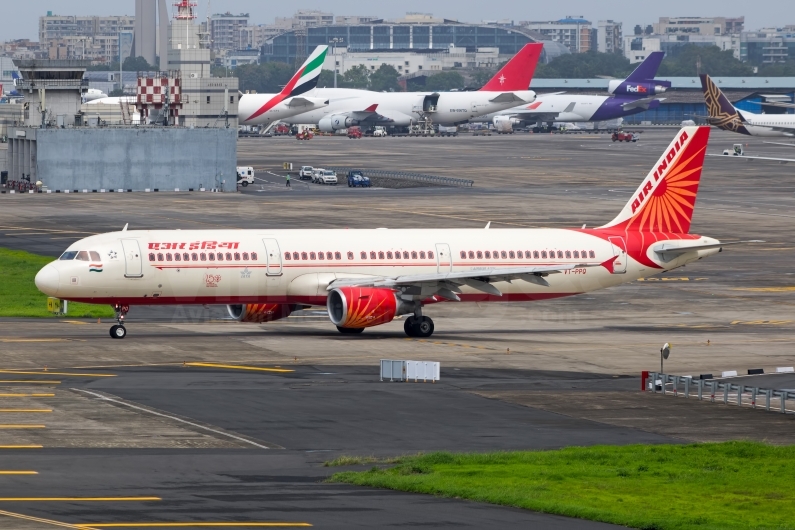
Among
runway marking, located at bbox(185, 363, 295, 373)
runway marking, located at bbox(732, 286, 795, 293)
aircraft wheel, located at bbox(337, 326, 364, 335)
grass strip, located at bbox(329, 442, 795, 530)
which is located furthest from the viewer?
runway marking, located at bbox(732, 286, 795, 293)

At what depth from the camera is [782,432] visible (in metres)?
40.7

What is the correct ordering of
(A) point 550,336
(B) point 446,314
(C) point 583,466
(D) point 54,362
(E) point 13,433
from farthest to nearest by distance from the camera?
(B) point 446,314 < (A) point 550,336 < (D) point 54,362 < (E) point 13,433 < (C) point 583,466

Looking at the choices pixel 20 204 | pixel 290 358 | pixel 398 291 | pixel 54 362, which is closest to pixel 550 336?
pixel 398 291

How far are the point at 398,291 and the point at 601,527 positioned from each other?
31455 millimetres

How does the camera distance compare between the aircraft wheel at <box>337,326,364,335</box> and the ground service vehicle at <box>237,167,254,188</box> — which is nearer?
the aircraft wheel at <box>337,326,364,335</box>

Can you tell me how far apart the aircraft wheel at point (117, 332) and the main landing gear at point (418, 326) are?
11.9m

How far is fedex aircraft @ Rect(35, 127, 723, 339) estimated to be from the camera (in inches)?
2271

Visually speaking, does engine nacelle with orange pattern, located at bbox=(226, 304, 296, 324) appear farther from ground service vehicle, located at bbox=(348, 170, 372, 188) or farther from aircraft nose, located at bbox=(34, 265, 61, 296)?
ground service vehicle, located at bbox=(348, 170, 372, 188)

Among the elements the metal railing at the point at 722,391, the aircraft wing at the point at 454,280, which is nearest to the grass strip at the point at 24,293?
the aircraft wing at the point at 454,280

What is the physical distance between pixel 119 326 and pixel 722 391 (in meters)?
24.9

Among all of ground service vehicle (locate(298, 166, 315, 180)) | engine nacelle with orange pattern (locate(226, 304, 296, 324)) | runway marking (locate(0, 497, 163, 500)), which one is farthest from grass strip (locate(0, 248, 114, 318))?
ground service vehicle (locate(298, 166, 315, 180))

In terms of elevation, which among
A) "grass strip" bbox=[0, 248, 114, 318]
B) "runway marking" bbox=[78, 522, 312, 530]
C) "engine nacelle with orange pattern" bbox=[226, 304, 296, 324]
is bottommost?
"grass strip" bbox=[0, 248, 114, 318]

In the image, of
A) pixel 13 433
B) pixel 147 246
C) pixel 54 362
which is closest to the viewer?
pixel 13 433

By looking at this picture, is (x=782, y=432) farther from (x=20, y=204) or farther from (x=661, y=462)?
(x=20, y=204)
